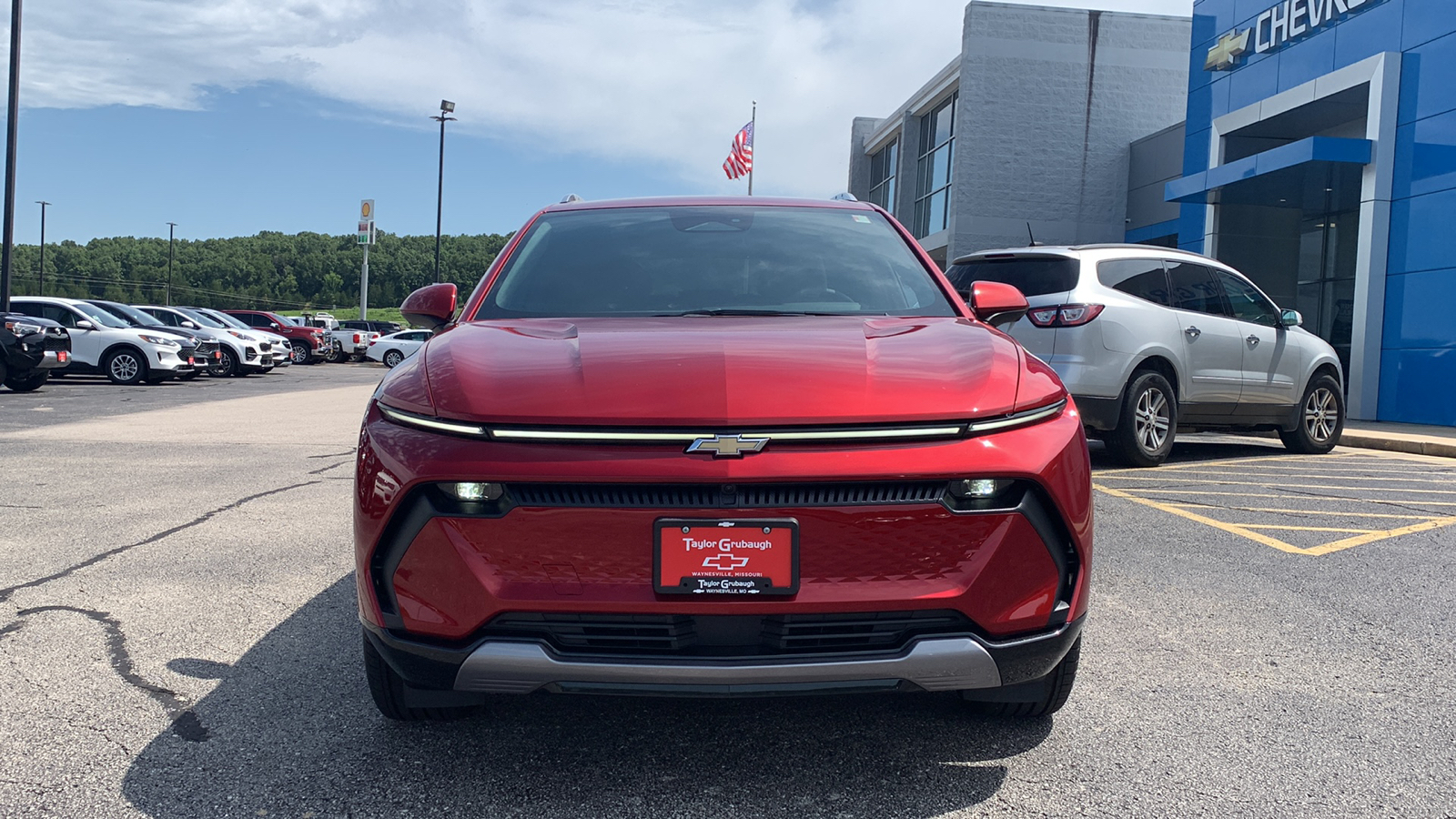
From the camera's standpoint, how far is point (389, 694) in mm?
2574

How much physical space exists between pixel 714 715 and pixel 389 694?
858 millimetres

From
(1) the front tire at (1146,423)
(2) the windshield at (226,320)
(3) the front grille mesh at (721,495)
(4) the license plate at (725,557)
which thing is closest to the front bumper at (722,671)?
(4) the license plate at (725,557)

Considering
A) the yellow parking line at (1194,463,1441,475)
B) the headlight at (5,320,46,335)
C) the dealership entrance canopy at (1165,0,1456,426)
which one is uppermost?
the dealership entrance canopy at (1165,0,1456,426)

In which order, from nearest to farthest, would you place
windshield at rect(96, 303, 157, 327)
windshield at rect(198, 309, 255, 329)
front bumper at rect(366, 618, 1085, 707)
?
front bumper at rect(366, 618, 1085, 707)
windshield at rect(96, 303, 157, 327)
windshield at rect(198, 309, 255, 329)

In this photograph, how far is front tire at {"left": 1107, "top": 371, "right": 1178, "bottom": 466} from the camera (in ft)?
26.8

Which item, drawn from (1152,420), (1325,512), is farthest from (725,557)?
(1152,420)

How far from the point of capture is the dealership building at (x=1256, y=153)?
15.5 m

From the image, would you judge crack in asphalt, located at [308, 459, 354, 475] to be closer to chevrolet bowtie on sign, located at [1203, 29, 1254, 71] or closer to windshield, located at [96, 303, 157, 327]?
windshield, located at [96, 303, 157, 327]

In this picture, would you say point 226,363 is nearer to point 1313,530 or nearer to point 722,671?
point 1313,530

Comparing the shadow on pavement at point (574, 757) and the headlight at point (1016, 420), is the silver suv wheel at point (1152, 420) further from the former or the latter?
the headlight at point (1016, 420)

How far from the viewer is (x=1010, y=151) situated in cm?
2859

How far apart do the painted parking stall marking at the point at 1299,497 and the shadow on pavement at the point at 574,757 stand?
11.5 ft

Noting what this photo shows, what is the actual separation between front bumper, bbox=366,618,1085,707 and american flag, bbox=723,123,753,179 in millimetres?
33518

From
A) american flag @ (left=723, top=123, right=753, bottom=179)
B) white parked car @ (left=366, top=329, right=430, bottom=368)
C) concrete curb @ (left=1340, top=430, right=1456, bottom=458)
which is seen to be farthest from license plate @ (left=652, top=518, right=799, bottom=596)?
white parked car @ (left=366, top=329, right=430, bottom=368)
